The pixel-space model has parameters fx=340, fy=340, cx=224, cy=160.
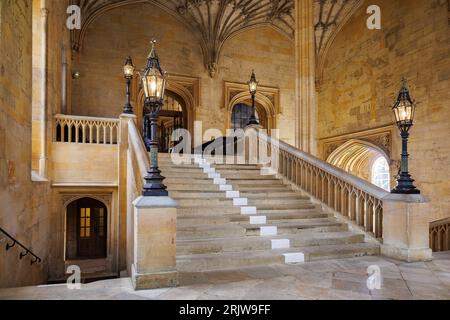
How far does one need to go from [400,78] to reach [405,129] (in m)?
6.58

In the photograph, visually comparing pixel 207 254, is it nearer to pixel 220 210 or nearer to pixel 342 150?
pixel 220 210

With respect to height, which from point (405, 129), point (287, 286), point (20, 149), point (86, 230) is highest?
point (405, 129)

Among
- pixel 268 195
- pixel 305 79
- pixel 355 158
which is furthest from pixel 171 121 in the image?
pixel 268 195

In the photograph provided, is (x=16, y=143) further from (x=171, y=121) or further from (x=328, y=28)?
(x=328, y=28)

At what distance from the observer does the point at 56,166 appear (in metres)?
8.01

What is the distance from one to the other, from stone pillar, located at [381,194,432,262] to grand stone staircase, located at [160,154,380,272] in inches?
14.9

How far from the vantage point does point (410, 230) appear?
4957 millimetres

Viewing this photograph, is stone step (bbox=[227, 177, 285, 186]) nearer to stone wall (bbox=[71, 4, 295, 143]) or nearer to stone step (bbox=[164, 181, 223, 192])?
stone step (bbox=[164, 181, 223, 192])

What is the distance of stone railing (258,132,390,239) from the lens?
564 cm

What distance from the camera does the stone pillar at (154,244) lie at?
3.67 meters

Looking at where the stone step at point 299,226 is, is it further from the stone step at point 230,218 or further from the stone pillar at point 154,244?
the stone pillar at point 154,244

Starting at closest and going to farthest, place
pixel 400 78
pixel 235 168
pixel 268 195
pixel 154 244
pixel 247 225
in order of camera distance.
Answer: pixel 154 244, pixel 247 225, pixel 268 195, pixel 235 168, pixel 400 78
